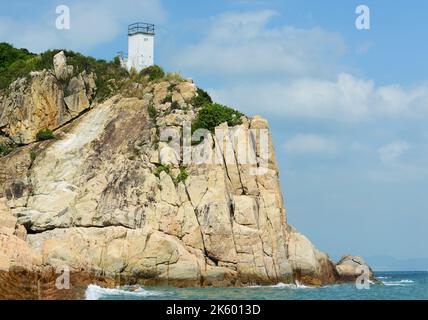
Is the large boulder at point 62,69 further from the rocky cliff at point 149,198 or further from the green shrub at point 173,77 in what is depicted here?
the green shrub at point 173,77

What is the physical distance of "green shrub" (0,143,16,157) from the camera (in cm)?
5388

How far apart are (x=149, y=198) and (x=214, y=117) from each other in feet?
23.2

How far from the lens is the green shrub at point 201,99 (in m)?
53.2

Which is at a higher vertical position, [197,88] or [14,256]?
[197,88]

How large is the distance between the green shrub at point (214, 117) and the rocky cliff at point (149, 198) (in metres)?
0.71

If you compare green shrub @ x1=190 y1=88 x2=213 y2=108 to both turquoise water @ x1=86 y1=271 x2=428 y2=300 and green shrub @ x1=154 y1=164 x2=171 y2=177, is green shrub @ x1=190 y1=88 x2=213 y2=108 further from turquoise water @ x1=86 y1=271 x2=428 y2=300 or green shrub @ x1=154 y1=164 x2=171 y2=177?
turquoise water @ x1=86 y1=271 x2=428 y2=300

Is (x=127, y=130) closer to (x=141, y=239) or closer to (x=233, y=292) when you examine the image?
(x=141, y=239)

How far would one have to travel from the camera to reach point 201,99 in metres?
53.6

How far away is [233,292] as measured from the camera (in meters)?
40.1

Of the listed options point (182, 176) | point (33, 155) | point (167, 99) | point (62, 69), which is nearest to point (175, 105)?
point (167, 99)

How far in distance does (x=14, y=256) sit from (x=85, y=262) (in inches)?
433

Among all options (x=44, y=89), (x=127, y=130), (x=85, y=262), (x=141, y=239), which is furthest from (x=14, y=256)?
(x=44, y=89)

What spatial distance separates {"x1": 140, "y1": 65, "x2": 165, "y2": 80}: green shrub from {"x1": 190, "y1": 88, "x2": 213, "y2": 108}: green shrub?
300 centimetres

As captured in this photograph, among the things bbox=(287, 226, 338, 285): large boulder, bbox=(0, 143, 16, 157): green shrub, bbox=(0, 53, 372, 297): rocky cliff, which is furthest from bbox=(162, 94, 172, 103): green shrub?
bbox=(287, 226, 338, 285): large boulder
